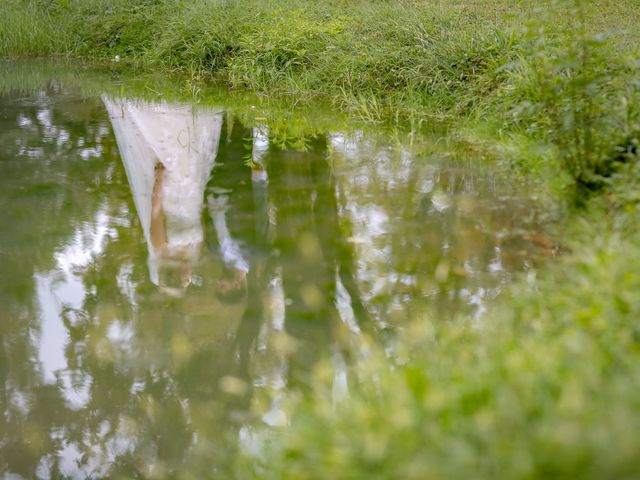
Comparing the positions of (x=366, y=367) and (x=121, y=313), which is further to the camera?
(x=121, y=313)

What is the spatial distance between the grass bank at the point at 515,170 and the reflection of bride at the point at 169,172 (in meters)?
1.67

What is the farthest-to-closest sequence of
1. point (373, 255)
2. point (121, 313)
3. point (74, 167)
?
1. point (74, 167)
2. point (373, 255)
3. point (121, 313)

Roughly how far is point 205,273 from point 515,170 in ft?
8.51

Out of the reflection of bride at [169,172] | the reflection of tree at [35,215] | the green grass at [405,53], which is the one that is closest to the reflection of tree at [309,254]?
the reflection of bride at [169,172]

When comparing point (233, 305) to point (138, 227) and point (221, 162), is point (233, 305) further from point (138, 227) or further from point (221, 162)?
point (221, 162)

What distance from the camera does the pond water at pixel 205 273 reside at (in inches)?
142

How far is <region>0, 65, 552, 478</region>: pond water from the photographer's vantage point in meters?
3.61

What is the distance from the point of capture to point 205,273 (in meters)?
5.03

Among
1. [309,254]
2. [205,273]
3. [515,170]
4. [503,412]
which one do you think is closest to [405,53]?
[515,170]

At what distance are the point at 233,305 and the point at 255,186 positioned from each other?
2.12m

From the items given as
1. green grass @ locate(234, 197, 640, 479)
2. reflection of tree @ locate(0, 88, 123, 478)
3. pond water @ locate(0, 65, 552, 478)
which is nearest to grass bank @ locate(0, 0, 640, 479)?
green grass @ locate(234, 197, 640, 479)

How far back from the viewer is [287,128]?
8.84m

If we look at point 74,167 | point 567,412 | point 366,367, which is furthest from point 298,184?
point 567,412

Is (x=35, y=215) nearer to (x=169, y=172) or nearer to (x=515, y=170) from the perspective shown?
(x=169, y=172)
